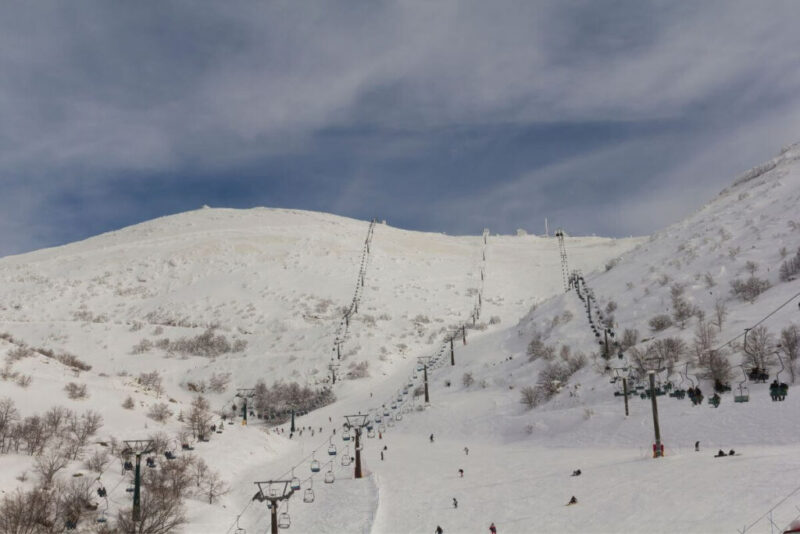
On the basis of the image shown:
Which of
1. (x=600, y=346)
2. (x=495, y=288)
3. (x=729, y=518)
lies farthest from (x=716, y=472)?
(x=495, y=288)

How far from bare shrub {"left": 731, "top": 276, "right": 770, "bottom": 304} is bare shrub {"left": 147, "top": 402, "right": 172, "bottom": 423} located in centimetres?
5100

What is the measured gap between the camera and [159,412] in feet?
155

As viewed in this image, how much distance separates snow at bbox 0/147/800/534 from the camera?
27656 millimetres

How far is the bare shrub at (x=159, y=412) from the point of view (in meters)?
Answer: 46.5

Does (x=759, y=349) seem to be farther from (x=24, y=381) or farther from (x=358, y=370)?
(x=24, y=381)

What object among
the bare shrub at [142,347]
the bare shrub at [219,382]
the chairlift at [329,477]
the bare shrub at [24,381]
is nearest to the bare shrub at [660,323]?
the chairlift at [329,477]

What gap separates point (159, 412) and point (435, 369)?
3427 centimetres

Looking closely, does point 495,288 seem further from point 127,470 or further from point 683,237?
point 127,470

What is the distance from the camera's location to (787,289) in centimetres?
4909

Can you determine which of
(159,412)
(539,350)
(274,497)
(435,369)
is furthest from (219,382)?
(274,497)

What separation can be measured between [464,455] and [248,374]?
145 feet

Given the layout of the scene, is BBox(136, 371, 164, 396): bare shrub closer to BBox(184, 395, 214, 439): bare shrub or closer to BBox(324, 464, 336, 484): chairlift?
BBox(184, 395, 214, 439): bare shrub

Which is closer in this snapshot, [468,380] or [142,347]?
[468,380]

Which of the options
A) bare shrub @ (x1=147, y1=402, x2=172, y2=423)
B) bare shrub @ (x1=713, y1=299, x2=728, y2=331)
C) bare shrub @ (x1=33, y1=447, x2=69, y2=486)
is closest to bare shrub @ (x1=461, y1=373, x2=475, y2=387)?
bare shrub @ (x1=713, y1=299, x2=728, y2=331)
